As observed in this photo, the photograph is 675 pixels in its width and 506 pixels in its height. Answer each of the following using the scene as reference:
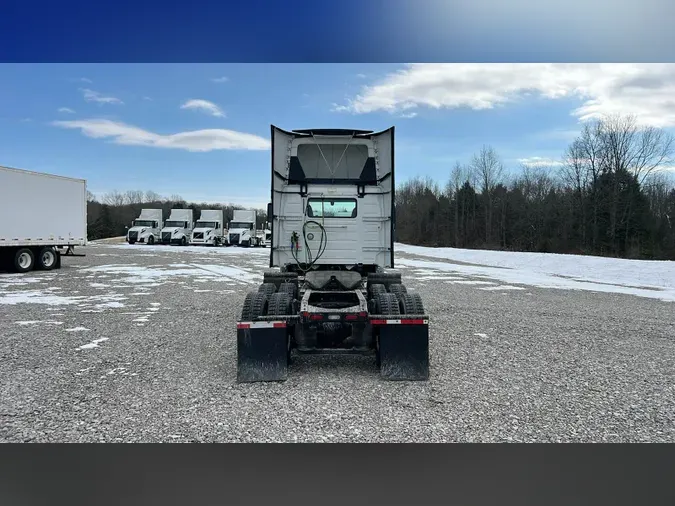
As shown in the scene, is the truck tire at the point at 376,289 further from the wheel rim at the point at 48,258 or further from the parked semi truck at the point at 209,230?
the parked semi truck at the point at 209,230

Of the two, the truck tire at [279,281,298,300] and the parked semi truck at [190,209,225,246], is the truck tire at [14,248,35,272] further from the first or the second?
the parked semi truck at [190,209,225,246]

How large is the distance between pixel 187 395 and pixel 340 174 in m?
4.46

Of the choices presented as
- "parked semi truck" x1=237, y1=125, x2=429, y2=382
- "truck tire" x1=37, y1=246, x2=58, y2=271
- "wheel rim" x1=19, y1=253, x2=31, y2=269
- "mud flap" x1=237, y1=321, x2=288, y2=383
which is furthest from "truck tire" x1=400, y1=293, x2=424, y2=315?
"truck tire" x1=37, y1=246, x2=58, y2=271

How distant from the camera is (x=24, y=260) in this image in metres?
20.3

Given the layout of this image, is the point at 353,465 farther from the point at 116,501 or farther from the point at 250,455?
the point at 116,501

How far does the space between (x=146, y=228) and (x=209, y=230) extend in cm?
590

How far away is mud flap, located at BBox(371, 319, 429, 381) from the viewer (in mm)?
6207

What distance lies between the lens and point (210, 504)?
3467mm

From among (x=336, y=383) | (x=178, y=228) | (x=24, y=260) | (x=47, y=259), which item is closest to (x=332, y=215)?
(x=336, y=383)

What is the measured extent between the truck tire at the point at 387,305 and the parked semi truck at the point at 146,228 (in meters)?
41.3

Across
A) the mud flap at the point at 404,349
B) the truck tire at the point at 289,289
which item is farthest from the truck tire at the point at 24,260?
the mud flap at the point at 404,349

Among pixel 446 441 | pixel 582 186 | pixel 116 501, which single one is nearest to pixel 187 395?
pixel 116 501

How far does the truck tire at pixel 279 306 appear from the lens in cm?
657
